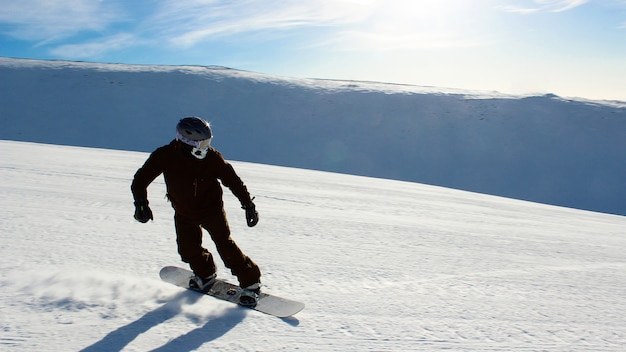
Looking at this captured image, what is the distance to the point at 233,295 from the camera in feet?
9.88

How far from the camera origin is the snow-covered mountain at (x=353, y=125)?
28.3m

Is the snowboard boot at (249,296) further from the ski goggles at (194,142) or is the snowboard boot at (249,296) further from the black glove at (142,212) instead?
the ski goggles at (194,142)

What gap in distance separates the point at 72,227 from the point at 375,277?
2.80m

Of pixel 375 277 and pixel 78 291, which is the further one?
pixel 375 277

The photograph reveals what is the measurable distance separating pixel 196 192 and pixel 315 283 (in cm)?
111

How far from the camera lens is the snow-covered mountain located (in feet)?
93.0

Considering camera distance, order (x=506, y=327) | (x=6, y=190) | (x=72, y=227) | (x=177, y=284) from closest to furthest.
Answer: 1. (x=506, y=327)
2. (x=177, y=284)
3. (x=72, y=227)
4. (x=6, y=190)

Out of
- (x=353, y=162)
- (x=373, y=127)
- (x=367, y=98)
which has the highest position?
(x=367, y=98)

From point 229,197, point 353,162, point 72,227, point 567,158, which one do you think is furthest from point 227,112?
point 72,227

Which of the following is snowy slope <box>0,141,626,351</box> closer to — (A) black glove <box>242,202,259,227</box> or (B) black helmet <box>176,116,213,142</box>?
(A) black glove <box>242,202,259,227</box>

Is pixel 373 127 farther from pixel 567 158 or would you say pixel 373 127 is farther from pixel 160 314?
pixel 160 314

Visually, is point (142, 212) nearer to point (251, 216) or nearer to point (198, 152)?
point (198, 152)

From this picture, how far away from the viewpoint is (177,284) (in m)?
3.10

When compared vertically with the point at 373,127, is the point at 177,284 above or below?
below
